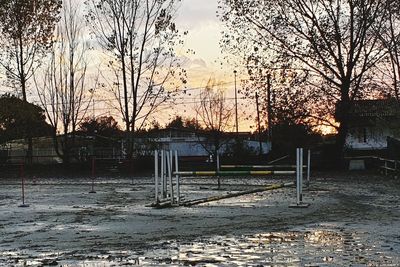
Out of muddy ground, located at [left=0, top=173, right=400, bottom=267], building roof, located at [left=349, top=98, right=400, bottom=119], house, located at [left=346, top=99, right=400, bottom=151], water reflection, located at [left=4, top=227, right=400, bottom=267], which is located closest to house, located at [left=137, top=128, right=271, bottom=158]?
house, located at [left=346, top=99, right=400, bottom=151]

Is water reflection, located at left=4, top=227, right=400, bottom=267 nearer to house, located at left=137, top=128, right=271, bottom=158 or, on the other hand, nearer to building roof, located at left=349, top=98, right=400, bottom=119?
building roof, located at left=349, top=98, right=400, bottom=119

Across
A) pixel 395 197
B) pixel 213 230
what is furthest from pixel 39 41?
pixel 213 230

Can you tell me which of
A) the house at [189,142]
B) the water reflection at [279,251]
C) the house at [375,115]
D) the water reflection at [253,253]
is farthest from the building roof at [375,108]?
the water reflection at [253,253]

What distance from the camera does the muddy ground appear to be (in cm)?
870

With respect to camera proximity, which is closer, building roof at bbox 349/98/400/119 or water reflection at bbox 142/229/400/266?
water reflection at bbox 142/229/400/266

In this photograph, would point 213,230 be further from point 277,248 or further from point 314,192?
point 314,192

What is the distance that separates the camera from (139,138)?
50.2 meters

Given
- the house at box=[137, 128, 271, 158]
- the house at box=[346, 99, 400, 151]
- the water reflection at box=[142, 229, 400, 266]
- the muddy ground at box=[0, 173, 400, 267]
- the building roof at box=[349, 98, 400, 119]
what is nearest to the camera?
the water reflection at box=[142, 229, 400, 266]

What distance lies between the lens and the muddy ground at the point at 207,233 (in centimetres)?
870

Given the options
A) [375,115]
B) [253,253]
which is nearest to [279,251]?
[253,253]

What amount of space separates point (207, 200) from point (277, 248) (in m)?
9.40

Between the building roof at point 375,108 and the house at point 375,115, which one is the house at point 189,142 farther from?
the building roof at point 375,108

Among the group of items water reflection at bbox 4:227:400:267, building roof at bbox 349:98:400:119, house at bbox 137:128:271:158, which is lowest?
water reflection at bbox 4:227:400:267

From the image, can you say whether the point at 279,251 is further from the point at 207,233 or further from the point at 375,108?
the point at 375,108
